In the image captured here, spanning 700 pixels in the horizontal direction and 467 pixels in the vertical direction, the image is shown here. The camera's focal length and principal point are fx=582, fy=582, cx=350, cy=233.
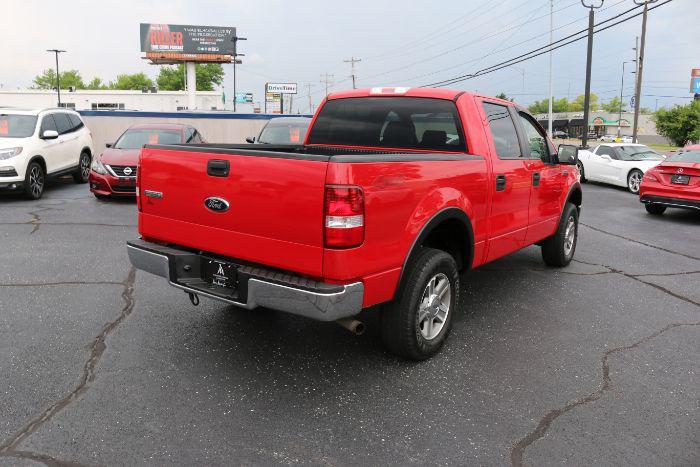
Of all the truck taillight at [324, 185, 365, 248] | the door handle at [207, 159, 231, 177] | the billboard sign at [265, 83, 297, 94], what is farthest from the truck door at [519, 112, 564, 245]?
the billboard sign at [265, 83, 297, 94]

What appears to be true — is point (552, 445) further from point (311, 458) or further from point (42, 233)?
point (42, 233)

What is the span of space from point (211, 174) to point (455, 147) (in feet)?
6.92

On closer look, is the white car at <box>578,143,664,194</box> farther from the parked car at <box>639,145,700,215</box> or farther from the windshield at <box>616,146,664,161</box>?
the parked car at <box>639,145,700,215</box>

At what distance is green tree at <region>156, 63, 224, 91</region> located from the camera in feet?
347

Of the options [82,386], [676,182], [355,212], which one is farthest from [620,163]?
[82,386]

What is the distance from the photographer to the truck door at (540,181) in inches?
223

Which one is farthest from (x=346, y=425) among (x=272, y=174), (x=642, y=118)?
(x=642, y=118)

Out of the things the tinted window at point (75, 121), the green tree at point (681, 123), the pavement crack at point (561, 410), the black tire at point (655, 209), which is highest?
the green tree at point (681, 123)

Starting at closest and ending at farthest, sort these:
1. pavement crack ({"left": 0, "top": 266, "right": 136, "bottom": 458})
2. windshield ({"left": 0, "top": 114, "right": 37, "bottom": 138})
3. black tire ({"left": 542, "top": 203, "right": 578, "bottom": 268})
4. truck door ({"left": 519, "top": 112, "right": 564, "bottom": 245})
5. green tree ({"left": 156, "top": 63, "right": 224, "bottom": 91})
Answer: pavement crack ({"left": 0, "top": 266, "right": 136, "bottom": 458}) → truck door ({"left": 519, "top": 112, "right": 564, "bottom": 245}) → black tire ({"left": 542, "top": 203, "right": 578, "bottom": 268}) → windshield ({"left": 0, "top": 114, "right": 37, "bottom": 138}) → green tree ({"left": 156, "top": 63, "right": 224, "bottom": 91})

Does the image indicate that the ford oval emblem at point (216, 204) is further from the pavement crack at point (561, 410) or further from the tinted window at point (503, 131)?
the tinted window at point (503, 131)

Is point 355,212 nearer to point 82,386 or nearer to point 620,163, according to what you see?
point 82,386

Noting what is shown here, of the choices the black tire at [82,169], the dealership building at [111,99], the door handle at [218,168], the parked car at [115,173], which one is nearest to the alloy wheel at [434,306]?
the door handle at [218,168]

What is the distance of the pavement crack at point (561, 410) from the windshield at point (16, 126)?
38.5 feet

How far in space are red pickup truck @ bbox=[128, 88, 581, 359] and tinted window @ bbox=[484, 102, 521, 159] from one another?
0.02 meters
